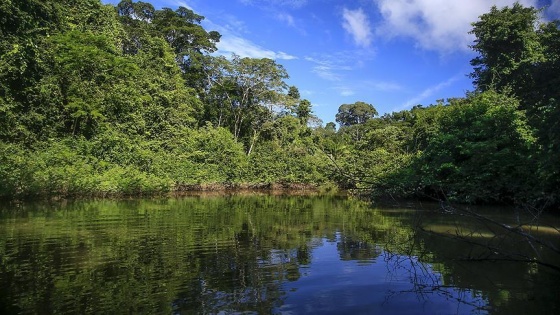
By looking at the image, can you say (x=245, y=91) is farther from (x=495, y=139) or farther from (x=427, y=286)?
(x=427, y=286)

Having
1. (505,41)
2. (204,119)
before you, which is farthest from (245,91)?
(505,41)

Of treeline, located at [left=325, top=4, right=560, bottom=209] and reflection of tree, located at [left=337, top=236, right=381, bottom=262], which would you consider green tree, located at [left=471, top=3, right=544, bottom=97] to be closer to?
treeline, located at [left=325, top=4, right=560, bottom=209]

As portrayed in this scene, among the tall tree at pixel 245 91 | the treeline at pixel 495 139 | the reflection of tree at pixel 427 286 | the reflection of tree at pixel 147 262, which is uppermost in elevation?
the tall tree at pixel 245 91

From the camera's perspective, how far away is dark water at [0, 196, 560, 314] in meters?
6.14

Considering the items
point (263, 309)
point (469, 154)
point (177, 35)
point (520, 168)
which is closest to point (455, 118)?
point (469, 154)

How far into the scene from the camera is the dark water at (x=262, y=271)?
6.14 m

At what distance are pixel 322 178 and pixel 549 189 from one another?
27.5m

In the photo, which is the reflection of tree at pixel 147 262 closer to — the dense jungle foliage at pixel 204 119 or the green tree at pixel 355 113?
the dense jungle foliage at pixel 204 119

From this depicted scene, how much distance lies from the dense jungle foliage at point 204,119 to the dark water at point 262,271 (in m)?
2.13

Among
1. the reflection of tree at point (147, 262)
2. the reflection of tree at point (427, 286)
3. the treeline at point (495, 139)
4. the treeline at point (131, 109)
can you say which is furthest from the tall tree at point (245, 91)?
the reflection of tree at point (427, 286)

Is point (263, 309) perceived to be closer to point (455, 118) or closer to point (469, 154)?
point (469, 154)

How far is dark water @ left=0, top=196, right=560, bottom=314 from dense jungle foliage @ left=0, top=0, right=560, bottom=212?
213cm

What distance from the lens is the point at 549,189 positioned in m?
16.2

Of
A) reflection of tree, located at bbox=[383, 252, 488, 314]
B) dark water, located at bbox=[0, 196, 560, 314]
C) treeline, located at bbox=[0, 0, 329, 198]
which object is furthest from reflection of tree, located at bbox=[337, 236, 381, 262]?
treeline, located at bbox=[0, 0, 329, 198]
